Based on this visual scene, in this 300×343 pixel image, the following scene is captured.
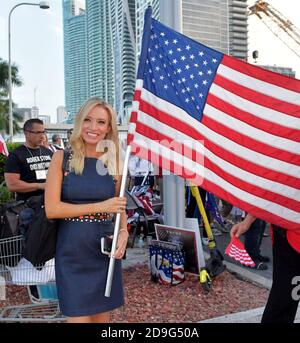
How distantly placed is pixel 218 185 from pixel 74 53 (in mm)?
30568

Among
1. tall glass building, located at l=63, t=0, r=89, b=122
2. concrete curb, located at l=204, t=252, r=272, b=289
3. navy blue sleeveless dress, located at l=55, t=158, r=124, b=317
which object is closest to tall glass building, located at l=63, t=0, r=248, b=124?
tall glass building, located at l=63, t=0, r=89, b=122

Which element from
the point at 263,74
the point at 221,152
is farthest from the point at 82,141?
the point at 263,74

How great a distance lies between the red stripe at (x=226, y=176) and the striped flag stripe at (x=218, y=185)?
0.08 feet

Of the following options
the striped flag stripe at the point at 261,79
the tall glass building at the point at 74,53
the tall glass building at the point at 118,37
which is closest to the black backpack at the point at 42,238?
the tall glass building at the point at 118,37

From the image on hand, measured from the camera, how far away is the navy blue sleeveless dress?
2.55m

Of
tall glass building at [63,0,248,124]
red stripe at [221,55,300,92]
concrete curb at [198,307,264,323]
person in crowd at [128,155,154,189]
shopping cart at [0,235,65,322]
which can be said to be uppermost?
tall glass building at [63,0,248,124]

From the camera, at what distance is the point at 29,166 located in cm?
469

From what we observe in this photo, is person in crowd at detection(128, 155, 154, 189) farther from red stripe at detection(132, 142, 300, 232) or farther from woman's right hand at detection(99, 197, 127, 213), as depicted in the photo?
woman's right hand at detection(99, 197, 127, 213)

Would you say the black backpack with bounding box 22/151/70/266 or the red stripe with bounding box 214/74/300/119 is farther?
the red stripe with bounding box 214/74/300/119

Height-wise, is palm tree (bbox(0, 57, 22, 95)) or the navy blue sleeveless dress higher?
palm tree (bbox(0, 57, 22, 95))

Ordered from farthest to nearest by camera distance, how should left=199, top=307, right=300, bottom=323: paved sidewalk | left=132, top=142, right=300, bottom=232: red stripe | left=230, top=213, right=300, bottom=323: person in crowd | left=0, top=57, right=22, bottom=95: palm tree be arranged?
left=0, top=57, right=22, bottom=95: palm tree → left=199, top=307, right=300, bottom=323: paved sidewalk → left=132, top=142, right=300, bottom=232: red stripe → left=230, top=213, right=300, bottom=323: person in crowd

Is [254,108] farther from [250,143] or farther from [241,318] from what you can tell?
[241,318]

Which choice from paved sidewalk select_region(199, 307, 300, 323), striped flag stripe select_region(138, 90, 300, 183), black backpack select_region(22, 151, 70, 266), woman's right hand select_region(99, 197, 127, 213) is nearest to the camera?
woman's right hand select_region(99, 197, 127, 213)

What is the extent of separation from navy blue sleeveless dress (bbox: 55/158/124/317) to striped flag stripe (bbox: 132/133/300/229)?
1.99 feet
